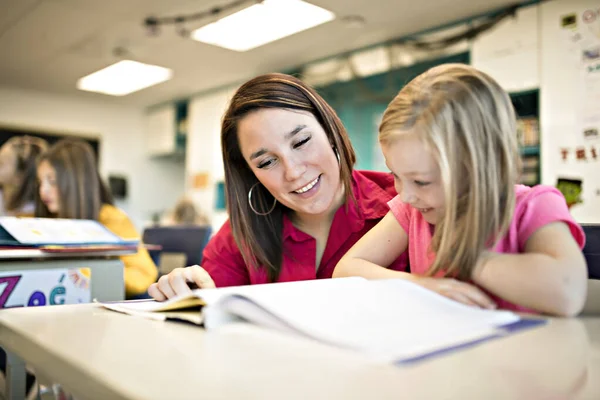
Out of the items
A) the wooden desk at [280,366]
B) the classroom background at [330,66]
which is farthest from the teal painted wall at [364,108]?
the wooden desk at [280,366]

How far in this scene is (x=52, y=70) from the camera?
5.31m

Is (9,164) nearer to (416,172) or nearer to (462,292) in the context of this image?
(416,172)

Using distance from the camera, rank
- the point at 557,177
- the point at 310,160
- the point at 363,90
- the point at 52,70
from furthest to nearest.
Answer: the point at 52,70, the point at 363,90, the point at 557,177, the point at 310,160

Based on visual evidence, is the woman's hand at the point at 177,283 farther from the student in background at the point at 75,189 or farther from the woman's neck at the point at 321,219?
the student in background at the point at 75,189

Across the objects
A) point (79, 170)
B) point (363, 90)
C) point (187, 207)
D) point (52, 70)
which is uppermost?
point (52, 70)

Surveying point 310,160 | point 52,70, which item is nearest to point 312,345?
point 310,160

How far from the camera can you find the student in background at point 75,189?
216 centimetres

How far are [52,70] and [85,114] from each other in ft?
4.51

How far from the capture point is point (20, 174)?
2.63 metres

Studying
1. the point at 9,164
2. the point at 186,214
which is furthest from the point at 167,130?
the point at 9,164

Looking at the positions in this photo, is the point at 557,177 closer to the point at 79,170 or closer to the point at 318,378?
the point at 79,170

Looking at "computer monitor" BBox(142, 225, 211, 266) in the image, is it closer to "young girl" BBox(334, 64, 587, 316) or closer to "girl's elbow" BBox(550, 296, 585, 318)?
"young girl" BBox(334, 64, 587, 316)

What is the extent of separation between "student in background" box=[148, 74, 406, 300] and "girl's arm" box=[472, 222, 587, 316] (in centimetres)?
41

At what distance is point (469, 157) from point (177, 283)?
477 mm
